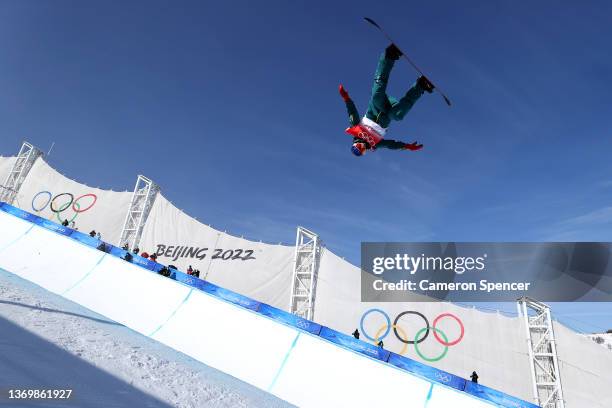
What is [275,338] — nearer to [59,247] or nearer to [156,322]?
[156,322]

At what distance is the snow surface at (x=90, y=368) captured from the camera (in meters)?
4.53

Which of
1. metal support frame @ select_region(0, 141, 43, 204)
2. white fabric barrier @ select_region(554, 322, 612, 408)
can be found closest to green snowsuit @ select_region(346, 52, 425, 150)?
white fabric barrier @ select_region(554, 322, 612, 408)

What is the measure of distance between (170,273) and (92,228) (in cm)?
1451

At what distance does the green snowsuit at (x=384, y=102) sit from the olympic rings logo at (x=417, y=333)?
1115cm

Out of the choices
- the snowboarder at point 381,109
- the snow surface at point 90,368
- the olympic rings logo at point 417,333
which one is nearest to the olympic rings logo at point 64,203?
the snow surface at point 90,368

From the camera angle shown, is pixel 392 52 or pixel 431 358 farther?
pixel 431 358

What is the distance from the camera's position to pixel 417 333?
16.7m

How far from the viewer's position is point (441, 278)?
1958 centimetres

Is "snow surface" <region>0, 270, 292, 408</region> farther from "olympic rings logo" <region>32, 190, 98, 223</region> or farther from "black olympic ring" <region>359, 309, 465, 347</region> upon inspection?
"olympic rings logo" <region>32, 190, 98, 223</region>

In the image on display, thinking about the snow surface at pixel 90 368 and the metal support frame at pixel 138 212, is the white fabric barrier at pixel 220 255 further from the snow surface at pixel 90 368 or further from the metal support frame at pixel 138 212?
the snow surface at pixel 90 368

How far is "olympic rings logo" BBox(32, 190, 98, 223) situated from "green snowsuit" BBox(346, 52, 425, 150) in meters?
23.1

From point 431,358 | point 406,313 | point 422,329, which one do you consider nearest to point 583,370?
point 431,358

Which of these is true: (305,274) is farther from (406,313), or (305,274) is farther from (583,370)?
(583,370)

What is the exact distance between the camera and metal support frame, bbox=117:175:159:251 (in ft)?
73.7
